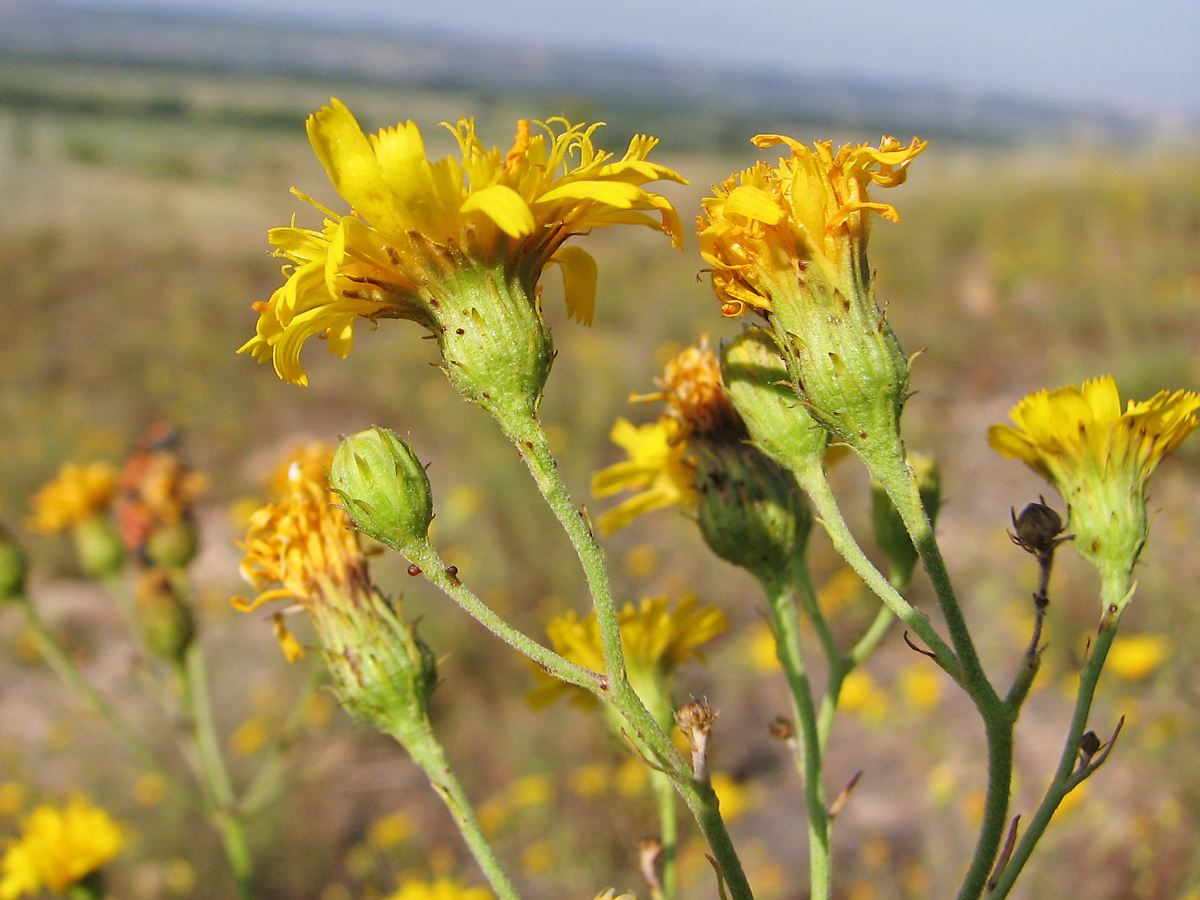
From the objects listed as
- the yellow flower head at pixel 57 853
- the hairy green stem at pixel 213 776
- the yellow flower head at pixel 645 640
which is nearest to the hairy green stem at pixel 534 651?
the yellow flower head at pixel 645 640

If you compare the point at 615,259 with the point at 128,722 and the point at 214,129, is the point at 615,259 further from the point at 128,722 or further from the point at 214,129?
the point at 214,129

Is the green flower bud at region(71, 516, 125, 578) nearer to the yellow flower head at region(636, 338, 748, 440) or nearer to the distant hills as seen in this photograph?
the yellow flower head at region(636, 338, 748, 440)

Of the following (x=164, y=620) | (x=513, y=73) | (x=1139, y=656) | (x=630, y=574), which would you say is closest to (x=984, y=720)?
(x=164, y=620)

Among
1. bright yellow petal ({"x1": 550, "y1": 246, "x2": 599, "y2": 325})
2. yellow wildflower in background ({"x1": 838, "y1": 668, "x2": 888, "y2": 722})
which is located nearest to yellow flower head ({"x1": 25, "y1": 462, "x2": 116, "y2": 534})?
bright yellow petal ({"x1": 550, "y1": 246, "x2": 599, "y2": 325})

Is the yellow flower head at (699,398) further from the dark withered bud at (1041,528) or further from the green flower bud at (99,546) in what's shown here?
the green flower bud at (99,546)

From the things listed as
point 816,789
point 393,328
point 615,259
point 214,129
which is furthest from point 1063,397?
point 214,129
